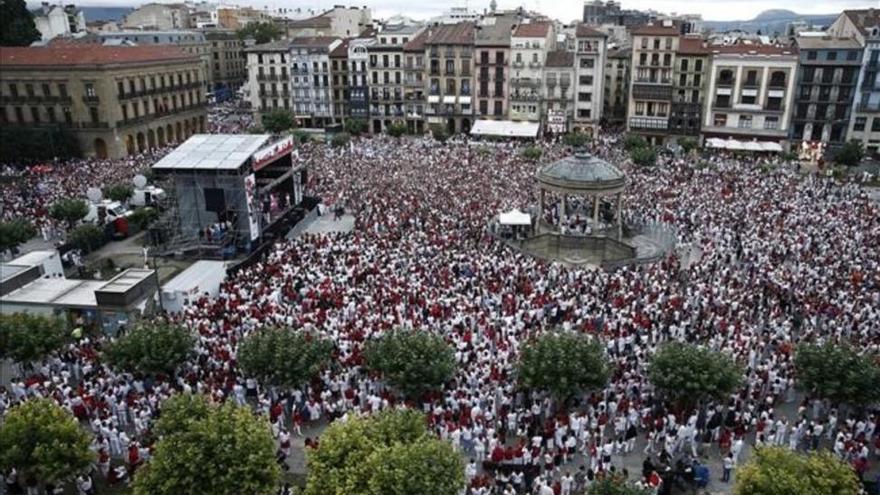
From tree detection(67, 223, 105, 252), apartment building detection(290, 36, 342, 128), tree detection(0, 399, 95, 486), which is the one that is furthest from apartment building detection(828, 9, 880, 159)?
tree detection(0, 399, 95, 486)

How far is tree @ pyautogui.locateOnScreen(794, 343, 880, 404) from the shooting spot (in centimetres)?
2173

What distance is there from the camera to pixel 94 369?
26.4m

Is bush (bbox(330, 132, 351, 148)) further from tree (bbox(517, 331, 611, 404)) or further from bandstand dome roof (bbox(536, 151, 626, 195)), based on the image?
tree (bbox(517, 331, 611, 404))

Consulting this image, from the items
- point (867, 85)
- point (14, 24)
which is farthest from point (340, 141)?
point (867, 85)

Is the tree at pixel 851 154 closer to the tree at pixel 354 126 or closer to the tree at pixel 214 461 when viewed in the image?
the tree at pixel 354 126

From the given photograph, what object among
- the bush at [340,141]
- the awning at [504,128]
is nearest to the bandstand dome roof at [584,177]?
the bush at [340,141]

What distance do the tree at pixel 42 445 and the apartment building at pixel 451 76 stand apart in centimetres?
6964

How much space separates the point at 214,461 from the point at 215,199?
88.1ft

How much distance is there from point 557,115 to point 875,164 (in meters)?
35.0

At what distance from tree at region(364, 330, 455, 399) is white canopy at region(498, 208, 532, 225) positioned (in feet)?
65.5

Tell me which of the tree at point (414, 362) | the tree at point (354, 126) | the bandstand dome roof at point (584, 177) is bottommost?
the tree at point (354, 126)

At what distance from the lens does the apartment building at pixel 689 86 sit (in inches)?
3068

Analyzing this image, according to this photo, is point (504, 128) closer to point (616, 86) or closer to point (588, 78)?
point (588, 78)

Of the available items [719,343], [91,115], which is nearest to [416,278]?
[719,343]
